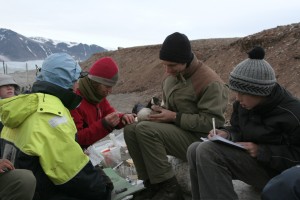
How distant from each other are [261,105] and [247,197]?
939 millimetres

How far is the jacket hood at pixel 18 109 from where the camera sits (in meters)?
3.12

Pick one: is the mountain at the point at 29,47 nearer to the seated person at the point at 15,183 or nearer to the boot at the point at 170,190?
the boot at the point at 170,190

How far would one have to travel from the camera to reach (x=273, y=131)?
9.71 ft

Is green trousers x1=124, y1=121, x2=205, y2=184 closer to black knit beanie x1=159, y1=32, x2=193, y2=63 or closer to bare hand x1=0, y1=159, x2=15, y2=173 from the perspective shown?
black knit beanie x1=159, y1=32, x2=193, y2=63

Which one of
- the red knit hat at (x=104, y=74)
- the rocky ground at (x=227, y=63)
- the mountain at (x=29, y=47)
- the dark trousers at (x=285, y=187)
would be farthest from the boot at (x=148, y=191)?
the mountain at (x=29, y=47)

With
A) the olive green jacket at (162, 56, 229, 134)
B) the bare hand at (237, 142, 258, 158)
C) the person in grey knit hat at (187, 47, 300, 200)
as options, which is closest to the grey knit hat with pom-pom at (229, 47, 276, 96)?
the person in grey knit hat at (187, 47, 300, 200)

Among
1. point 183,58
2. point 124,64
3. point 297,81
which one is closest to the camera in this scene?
point 183,58

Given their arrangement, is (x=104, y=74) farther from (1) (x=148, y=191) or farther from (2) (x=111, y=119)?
(1) (x=148, y=191)

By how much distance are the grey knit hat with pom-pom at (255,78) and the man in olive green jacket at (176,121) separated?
67 cm

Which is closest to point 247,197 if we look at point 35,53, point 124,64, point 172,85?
point 172,85

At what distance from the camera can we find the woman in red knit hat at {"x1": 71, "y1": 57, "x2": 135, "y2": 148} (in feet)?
12.8

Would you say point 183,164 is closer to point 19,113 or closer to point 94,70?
point 94,70

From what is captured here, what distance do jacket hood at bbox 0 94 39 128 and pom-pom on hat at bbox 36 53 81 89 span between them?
36 cm

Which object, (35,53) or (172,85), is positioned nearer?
(172,85)
